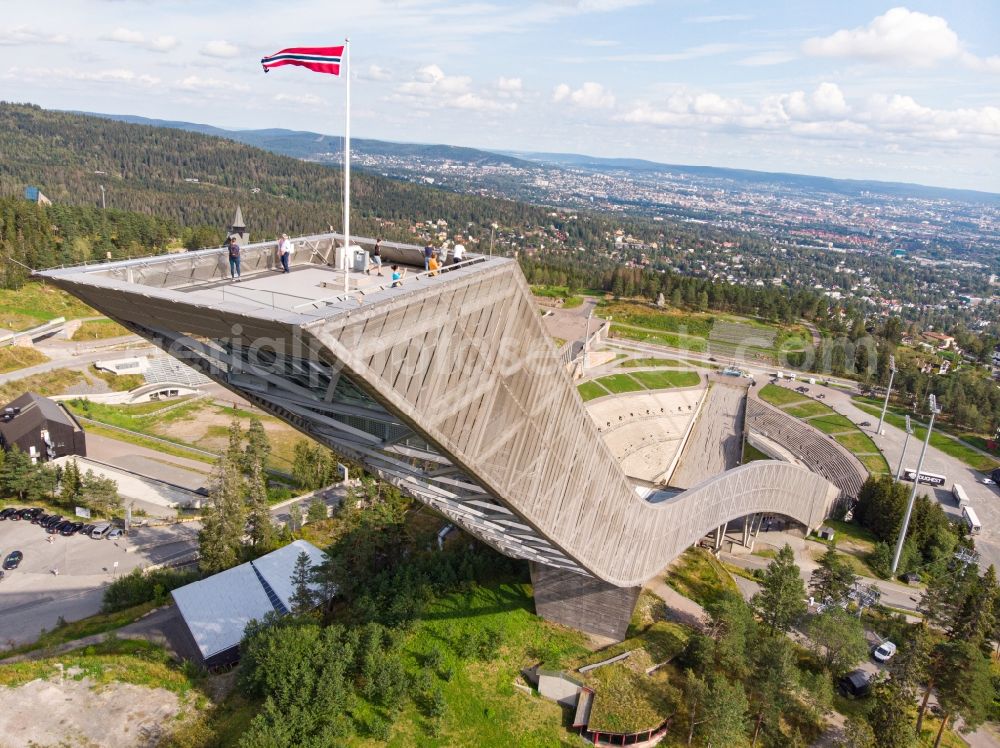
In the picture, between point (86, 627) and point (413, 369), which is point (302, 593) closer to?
point (86, 627)

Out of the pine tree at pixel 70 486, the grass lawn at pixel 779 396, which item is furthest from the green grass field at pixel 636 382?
the pine tree at pixel 70 486

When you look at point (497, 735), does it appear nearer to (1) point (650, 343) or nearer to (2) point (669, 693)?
(2) point (669, 693)

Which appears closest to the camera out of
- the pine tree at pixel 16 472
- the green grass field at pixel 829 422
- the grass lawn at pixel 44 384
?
the pine tree at pixel 16 472

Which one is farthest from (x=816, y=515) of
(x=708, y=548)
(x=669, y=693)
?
(x=669, y=693)

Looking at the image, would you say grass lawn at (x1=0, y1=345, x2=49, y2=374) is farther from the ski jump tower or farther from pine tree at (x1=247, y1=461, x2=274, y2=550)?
the ski jump tower

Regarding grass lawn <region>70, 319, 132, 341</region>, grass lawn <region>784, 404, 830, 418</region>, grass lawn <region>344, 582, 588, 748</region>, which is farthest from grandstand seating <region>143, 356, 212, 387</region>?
grass lawn <region>784, 404, 830, 418</region>

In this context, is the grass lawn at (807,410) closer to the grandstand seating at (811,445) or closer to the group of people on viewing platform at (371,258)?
the grandstand seating at (811,445)

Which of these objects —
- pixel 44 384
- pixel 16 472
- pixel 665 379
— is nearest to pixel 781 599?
pixel 665 379
